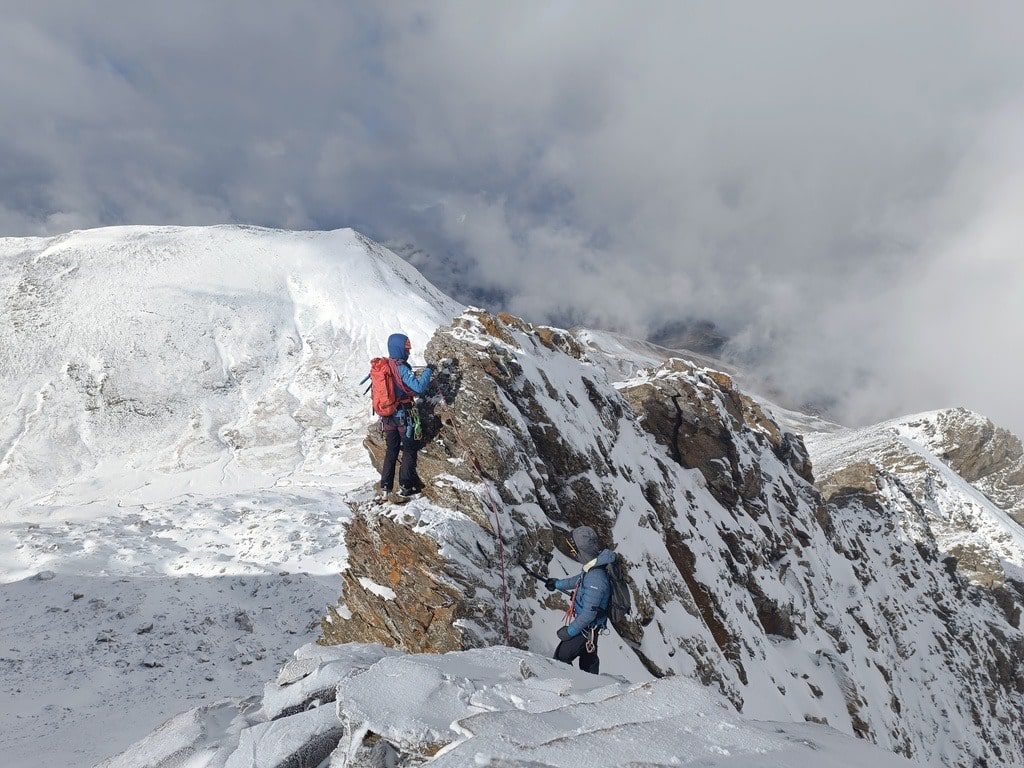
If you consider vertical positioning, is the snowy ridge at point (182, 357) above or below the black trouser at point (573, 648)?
above

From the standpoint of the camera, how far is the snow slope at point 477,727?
4836 mm

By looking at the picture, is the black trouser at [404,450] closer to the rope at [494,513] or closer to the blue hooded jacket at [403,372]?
the blue hooded jacket at [403,372]

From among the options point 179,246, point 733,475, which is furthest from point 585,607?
point 179,246

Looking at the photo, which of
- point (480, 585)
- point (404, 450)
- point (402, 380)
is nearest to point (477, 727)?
point (480, 585)

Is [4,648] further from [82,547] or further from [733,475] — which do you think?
[733,475]

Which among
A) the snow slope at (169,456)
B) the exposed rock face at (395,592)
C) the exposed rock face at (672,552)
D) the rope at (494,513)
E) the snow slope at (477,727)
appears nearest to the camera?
the snow slope at (477,727)

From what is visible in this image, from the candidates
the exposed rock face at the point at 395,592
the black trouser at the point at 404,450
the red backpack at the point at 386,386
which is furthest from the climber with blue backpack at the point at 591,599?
the red backpack at the point at 386,386

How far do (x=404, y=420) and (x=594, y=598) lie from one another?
5814 millimetres

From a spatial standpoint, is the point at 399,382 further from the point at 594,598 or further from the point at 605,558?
the point at 594,598

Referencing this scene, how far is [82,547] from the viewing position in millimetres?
25062

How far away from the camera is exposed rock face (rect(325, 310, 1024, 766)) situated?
38.2 feet

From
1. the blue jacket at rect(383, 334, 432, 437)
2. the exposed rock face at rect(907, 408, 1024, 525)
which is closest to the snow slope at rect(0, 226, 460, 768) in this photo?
the blue jacket at rect(383, 334, 432, 437)

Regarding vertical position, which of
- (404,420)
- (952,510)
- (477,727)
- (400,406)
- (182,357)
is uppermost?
(182,357)

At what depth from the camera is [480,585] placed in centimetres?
1085
